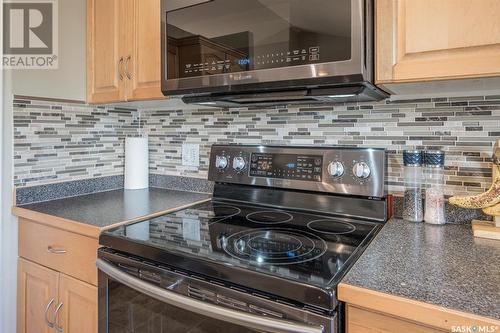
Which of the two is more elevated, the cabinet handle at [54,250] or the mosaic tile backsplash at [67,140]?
the mosaic tile backsplash at [67,140]

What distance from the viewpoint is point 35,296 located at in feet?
4.42

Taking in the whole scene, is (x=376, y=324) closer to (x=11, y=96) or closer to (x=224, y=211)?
(x=224, y=211)

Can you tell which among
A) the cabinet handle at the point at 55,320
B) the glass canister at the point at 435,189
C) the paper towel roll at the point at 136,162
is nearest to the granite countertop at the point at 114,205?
the paper towel roll at the point at 136,162

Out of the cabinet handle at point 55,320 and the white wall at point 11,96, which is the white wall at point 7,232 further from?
the cabinet handle at point 55,320

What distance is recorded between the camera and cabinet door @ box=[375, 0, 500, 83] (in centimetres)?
81

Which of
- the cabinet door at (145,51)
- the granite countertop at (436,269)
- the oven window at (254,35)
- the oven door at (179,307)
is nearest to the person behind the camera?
the granite countertop at (436,269)

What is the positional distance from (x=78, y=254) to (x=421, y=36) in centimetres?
129

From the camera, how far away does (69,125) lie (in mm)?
1609

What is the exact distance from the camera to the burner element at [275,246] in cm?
85

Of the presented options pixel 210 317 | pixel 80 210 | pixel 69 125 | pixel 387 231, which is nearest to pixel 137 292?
pixel 210 317

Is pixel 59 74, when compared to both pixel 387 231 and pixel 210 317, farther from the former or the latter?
pixel 387 231

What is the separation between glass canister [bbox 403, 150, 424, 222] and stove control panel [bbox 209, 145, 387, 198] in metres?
0.08

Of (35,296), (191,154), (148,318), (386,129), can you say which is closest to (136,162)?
(191,154)

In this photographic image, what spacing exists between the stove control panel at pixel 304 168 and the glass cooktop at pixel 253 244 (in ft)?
0.39
